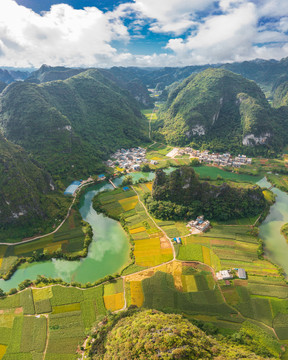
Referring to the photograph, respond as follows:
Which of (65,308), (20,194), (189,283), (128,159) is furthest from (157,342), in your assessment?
(128,159)

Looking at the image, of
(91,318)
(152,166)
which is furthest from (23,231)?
(152,166)

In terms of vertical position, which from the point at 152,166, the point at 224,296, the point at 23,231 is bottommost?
the point at 224,296

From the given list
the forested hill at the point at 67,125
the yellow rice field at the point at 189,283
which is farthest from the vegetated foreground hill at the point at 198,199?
the forested hill at the point at 67,125

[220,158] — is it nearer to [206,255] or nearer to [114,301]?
[206,255]

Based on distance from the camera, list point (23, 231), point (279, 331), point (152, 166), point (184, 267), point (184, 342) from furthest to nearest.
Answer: point (152, 166) < point (23, 231) < point (184, 267) < point (279, 331) < point (184, 342)

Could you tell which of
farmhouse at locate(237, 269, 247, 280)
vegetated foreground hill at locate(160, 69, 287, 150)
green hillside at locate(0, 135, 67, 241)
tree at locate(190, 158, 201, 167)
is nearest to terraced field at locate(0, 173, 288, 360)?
farmhouse at locate(237, 269, 247, 280)

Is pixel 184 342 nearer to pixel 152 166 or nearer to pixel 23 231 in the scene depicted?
pixel 23 231

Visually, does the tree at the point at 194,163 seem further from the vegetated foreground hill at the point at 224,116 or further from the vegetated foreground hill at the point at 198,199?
the vegetated foreground hill at the point at 198,199
